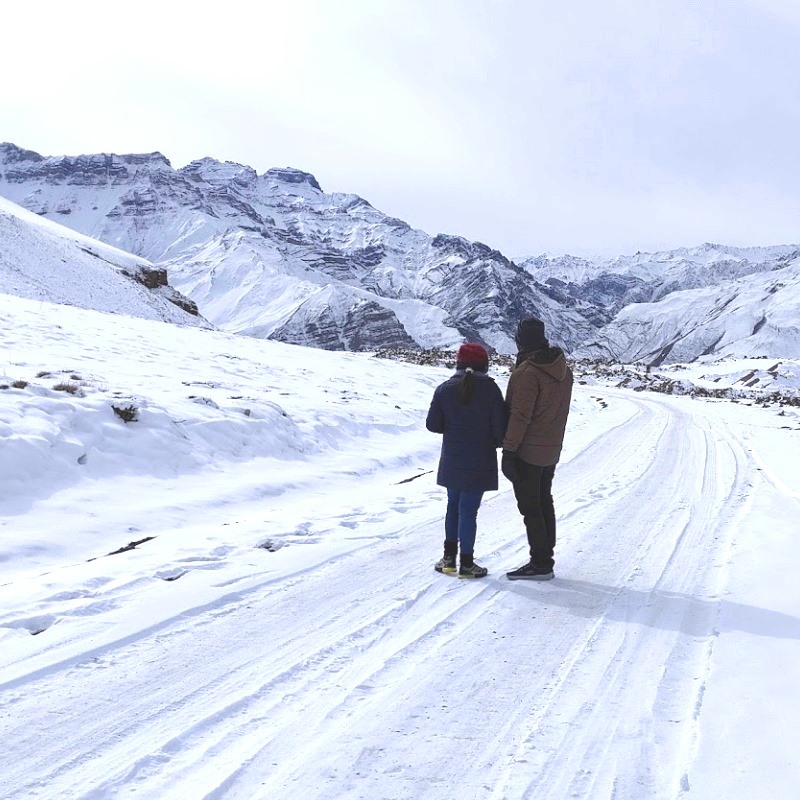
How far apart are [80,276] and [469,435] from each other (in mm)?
54331

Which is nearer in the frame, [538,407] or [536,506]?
[538,407]

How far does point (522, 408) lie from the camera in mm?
5531

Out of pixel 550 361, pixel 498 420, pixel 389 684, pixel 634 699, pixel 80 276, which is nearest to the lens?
pixel 634 699

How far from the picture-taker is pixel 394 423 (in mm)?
15688

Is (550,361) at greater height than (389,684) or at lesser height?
greater

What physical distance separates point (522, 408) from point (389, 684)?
2.63 m

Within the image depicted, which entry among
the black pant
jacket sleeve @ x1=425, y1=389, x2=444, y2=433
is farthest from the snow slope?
jacket sleeve @ x1=425, y1=389, x2=444, y2=433

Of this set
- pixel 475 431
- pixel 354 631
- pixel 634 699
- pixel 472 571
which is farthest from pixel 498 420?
pixel 634 699

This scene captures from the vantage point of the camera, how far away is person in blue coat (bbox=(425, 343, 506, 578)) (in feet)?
18.6

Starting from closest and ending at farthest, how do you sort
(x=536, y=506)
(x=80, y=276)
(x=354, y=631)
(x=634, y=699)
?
(x=634, y=699), (x=354, y=631), (x=536, y=506), (x=80, y=276)

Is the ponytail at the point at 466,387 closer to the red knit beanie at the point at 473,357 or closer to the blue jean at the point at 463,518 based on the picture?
the red knit beanie at the point at 473,357

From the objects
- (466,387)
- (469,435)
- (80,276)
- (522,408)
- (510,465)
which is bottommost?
(510,465)

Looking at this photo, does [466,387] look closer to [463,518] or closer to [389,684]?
[463,518]

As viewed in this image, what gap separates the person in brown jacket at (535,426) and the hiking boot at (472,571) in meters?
0.24
